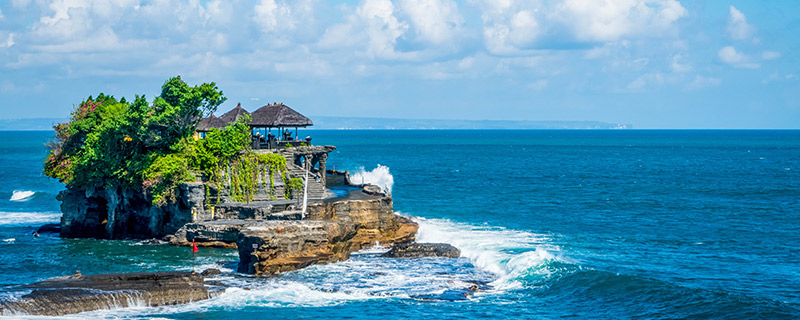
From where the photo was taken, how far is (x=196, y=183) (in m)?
47.3

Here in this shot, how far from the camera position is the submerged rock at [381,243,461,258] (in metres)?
43.7

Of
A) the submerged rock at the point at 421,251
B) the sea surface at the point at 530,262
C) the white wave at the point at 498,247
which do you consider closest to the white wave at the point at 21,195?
the sea surface at the point at 530,262

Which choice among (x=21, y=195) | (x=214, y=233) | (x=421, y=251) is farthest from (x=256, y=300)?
(x=21, y=195)

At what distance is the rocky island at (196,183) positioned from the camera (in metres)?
46.6

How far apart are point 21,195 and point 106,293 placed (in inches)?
1953

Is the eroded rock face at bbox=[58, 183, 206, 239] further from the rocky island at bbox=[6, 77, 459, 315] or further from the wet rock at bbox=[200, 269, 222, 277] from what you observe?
the wet rock at bbox=[200, 269, 222, 277]

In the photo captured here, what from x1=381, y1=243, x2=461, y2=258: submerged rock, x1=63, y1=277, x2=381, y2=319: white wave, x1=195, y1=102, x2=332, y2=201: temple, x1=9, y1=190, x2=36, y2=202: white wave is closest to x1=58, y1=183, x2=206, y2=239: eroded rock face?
x1=195, y1=102, x2=332, y2=201: temple

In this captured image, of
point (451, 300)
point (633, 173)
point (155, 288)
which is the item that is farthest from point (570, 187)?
point (155, 288)

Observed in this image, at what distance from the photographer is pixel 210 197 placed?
47750 mm

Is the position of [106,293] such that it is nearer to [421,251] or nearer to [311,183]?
[421,251]

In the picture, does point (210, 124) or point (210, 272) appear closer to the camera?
point (210, 272)

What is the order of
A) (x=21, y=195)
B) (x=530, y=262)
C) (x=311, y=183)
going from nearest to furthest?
(x=530, y=262)
(x=311, y=183)
(x=21, y=195)

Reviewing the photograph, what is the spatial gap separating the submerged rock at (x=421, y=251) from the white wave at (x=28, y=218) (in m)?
30.4

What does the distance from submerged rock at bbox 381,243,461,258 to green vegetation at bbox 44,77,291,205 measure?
10.4 m
